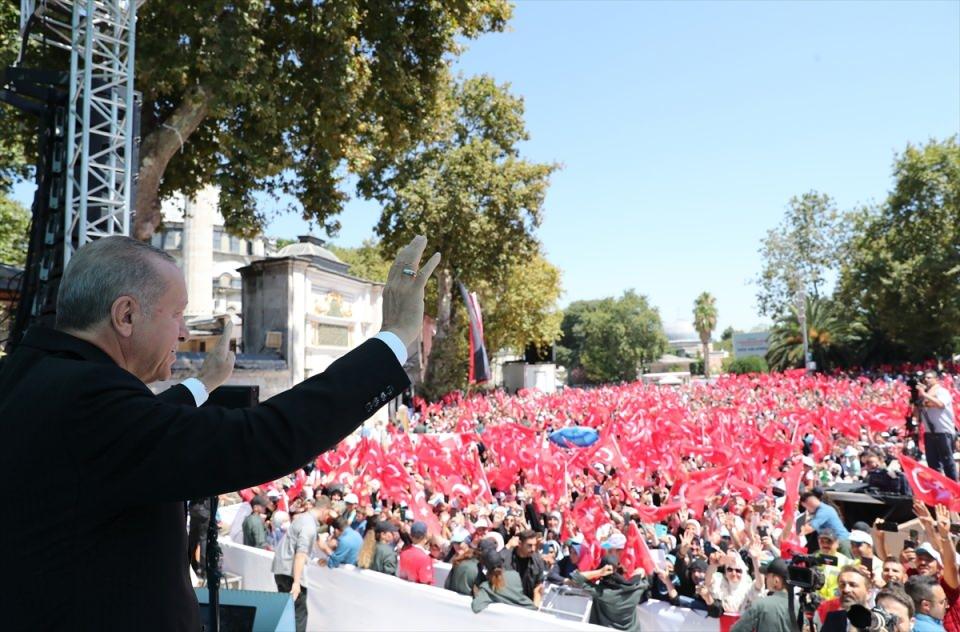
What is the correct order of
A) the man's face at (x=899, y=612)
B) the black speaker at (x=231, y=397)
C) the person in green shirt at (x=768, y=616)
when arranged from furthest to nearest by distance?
1. the person in green shirt at (x=768, y=616)
2. the man's face at (x=899, y=612)
3. the black speaker at (x=231, y=397)

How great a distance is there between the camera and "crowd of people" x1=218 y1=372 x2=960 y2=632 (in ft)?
16.6

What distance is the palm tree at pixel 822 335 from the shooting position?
52.4m

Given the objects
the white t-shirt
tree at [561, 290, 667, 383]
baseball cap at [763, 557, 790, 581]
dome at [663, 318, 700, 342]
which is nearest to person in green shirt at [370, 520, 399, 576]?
baseball cap at [763, 557, 790, 581]

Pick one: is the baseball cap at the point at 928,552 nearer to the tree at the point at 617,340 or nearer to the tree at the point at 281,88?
the tree at the point at 281,88

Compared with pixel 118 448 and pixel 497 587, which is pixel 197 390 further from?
pixel 497 587

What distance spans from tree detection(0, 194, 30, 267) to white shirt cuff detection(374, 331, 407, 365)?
87.2 ft

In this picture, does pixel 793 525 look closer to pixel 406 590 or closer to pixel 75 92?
pixel 406 590

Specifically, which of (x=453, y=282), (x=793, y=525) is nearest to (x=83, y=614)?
(x=793, y=525)

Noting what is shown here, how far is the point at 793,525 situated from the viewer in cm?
743

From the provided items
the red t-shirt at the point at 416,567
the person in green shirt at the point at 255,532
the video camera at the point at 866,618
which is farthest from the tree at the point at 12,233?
the video camera at the point at 866,618

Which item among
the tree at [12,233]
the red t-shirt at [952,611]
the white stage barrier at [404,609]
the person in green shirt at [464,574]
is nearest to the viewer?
the red t-shirt at [952,611]

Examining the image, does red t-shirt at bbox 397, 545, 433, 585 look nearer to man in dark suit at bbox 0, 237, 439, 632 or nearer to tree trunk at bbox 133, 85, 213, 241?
man in dark suit at bbox 0, 237, 439, 632

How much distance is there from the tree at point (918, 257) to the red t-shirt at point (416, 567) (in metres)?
44.2

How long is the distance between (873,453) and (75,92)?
43.2 ft
